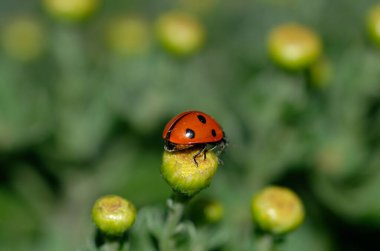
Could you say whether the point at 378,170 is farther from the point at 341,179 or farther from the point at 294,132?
the point at 294,132

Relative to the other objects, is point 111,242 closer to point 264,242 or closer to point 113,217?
point 113,217

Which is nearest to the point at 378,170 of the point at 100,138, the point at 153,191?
the point at 153,191

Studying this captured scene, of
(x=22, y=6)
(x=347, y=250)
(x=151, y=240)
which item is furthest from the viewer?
(x=22, y=6)

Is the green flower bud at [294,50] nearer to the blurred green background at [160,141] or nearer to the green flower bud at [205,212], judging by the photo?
the blurred green background at [160,141]

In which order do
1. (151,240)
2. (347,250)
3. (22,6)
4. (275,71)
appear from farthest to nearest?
(22,6), (275,71), (347,250), (151,240)

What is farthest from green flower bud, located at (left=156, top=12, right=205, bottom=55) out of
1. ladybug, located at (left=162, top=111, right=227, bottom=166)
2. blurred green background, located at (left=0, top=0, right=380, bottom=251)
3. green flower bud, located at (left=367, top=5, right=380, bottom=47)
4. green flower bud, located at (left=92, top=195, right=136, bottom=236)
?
green flower bud, located at (left=92, top=195, right=136, bottom=236)

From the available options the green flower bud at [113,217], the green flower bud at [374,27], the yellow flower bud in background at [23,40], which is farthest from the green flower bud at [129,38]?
the green flower bud at [113,217]

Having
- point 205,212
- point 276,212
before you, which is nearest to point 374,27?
point 276,212
